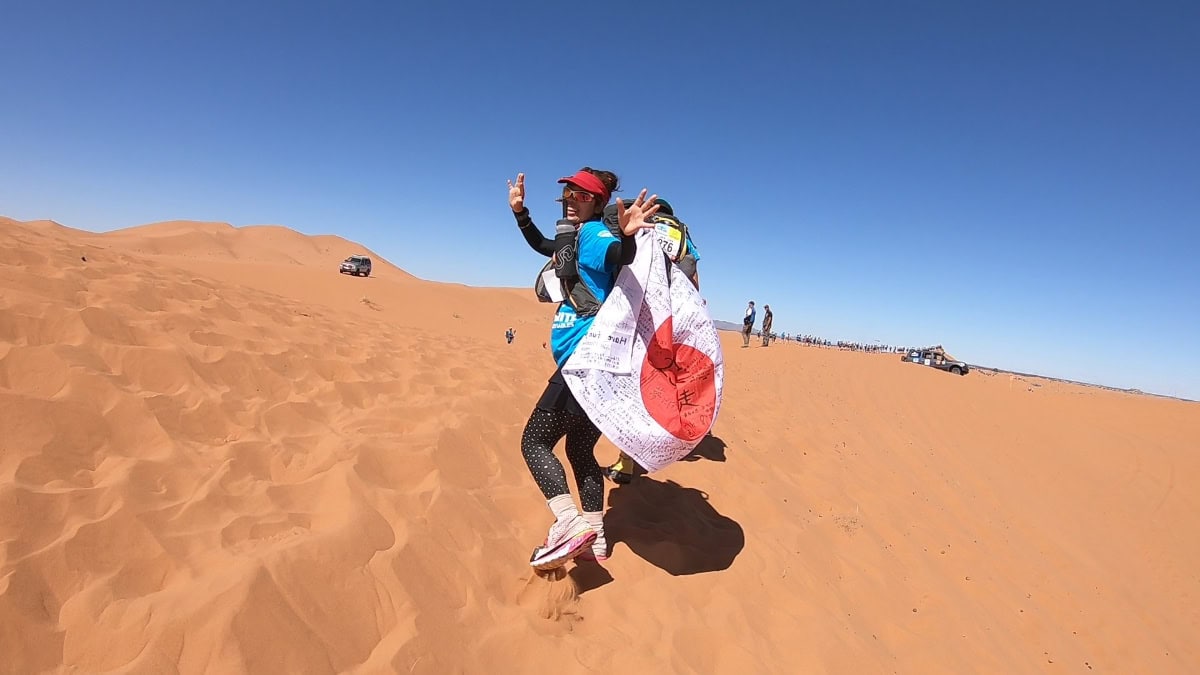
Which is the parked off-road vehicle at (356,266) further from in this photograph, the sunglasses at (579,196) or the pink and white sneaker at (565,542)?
the pink and white sneaker at (565,542)

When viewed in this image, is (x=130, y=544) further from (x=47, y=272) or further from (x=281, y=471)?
(x=47, y=272)

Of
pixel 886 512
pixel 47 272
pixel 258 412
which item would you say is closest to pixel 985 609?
pixel 886 512

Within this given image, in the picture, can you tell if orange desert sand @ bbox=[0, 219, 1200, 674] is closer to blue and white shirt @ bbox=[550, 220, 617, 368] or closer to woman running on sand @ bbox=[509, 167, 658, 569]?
woman running on sand @ bbox=[509, 167, 658, 569]

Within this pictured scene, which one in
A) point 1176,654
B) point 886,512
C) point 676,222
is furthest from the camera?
point 886,512

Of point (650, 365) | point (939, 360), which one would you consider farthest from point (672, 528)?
point (939, 360)

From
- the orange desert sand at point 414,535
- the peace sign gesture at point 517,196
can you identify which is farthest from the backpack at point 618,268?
the orange desert sand at point 414,535

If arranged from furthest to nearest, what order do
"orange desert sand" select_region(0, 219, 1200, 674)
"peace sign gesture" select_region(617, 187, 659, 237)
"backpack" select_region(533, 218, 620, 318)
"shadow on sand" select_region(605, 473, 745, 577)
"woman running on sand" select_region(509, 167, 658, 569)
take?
"shadow on sand" select_region(605, 473, 745, 577) < "backpack" select_region(533, 218, 620, 318) < "woman running on sand" select_region(509, 167, 658, 569) < "peace sign gesture" select_region(617, 187, 659, 237) < "orange desert sand" select_region(0, 219, 1200, 674)

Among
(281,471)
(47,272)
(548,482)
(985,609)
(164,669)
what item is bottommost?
(985,609)

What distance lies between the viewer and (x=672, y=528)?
321 cm

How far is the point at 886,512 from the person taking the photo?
14.5 ft

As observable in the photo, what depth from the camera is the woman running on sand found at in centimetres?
220

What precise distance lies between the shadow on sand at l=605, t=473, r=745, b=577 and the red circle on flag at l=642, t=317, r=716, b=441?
0.88 meters

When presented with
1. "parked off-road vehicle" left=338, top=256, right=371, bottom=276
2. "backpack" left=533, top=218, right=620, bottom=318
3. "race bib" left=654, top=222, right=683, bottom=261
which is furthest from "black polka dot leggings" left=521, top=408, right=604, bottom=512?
"parked off-road vehicle" left=338, top=256, right=371, bottom=276

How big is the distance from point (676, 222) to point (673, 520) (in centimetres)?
187
